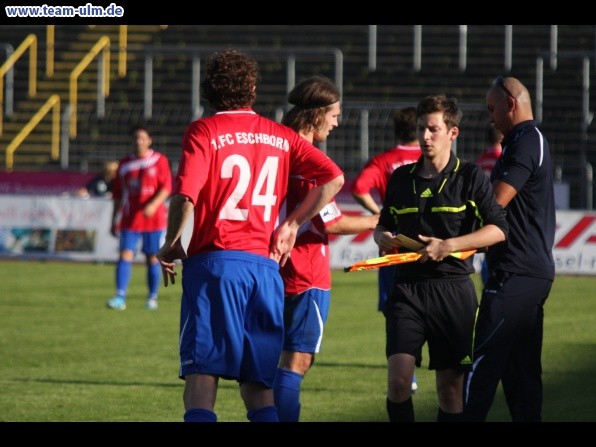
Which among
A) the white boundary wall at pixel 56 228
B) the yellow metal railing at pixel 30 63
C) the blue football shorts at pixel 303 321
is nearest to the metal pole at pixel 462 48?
the white boundary wall at pixel 56 228

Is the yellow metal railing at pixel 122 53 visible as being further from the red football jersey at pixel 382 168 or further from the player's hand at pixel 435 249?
the player's hand at pixel 435 249

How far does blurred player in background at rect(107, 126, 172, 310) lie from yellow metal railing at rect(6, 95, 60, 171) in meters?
16.1

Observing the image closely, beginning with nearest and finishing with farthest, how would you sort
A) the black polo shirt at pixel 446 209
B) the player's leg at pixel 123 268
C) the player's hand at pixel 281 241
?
the player's hand at pixel 281 241 < the black polo shirt at pixel 446 209 < the player's leg at pixel 123 268

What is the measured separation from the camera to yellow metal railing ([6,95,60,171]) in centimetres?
3341

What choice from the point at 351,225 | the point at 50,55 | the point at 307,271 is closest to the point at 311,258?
the point at 307,271

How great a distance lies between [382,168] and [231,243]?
4731mm

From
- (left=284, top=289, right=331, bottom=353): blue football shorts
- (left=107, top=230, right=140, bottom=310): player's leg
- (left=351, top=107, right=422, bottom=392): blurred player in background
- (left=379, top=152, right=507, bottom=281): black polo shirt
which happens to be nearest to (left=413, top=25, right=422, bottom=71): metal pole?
(left=107, top=230, right=140, bottom=310): player's leg

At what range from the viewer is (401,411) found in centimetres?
714

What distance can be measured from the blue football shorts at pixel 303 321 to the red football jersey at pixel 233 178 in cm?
134

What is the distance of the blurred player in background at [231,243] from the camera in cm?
620

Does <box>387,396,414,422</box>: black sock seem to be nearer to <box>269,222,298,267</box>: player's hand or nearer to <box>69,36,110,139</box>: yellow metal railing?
<box>269,222,298,267</box>: player's hand

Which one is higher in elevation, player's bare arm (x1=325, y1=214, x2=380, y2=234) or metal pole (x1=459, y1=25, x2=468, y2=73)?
metal pole (x1=459, y1=25, x2=468, y2=73)

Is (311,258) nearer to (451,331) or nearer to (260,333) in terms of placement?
(451,331)

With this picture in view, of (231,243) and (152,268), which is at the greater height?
(231,243)
